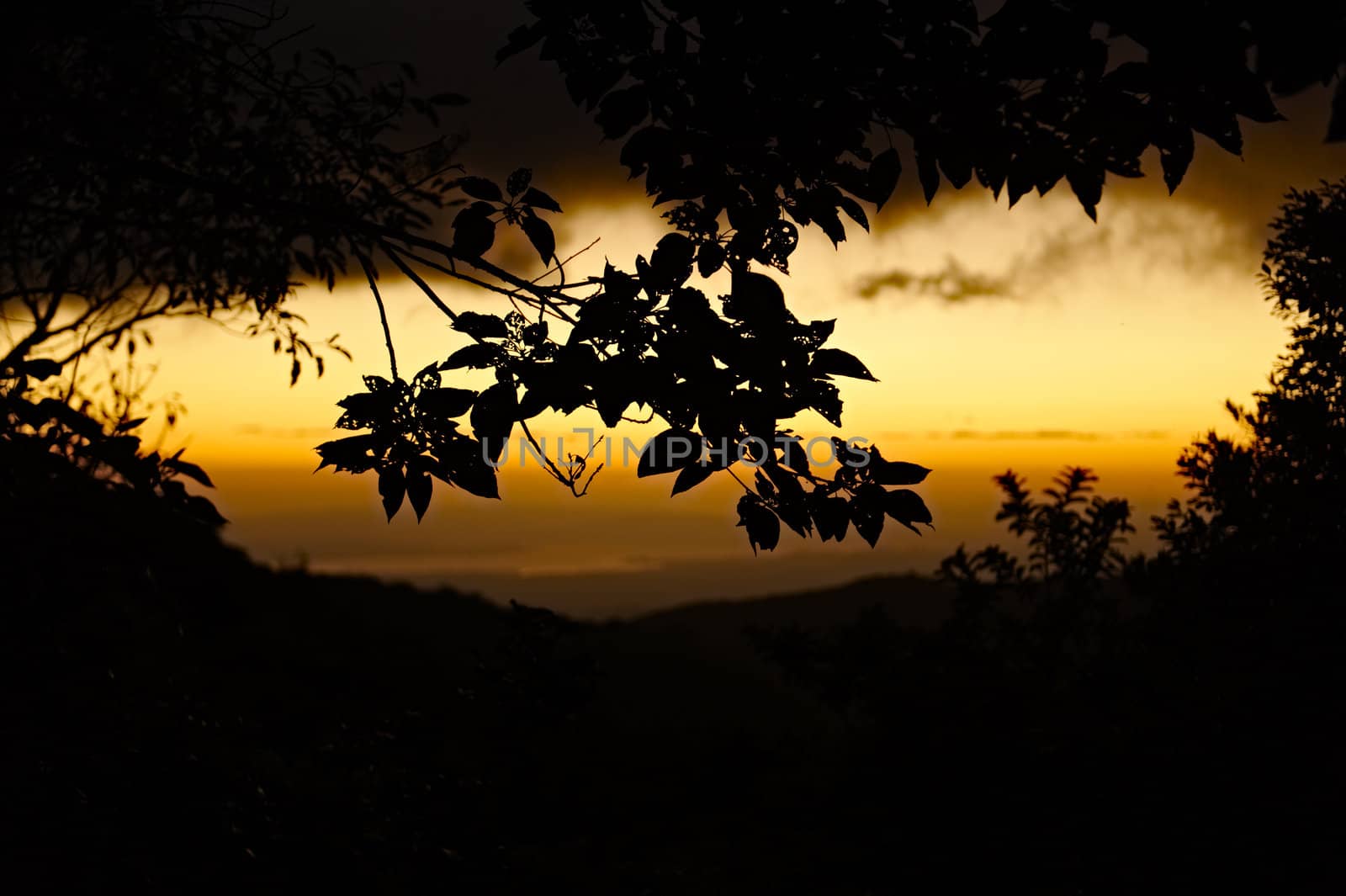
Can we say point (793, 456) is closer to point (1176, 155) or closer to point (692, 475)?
point (692, 475)

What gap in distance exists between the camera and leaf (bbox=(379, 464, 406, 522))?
10.2 feet

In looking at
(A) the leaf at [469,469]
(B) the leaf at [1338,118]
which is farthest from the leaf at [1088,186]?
(A) the leaf at [469,469]

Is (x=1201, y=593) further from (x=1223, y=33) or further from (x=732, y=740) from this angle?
(x=1223, y=33)

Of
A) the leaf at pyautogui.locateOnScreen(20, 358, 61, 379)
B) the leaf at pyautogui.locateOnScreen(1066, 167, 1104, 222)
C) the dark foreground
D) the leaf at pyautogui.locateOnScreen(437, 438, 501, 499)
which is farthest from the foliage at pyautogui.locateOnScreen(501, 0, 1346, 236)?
the dark foreground

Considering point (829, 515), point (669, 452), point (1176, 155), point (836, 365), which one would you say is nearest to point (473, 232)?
point (669, 452)

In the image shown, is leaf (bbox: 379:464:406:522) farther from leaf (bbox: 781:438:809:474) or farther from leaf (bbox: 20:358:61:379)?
leaf (bbox: 20:358:61:379)

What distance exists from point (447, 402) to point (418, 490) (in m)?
0.28

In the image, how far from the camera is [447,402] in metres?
3.07

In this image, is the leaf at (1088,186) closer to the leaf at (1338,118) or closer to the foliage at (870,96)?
the foliage at (870,96)

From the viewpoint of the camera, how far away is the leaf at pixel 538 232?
3467 millimetres

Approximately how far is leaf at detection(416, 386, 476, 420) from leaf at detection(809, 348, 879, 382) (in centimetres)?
105

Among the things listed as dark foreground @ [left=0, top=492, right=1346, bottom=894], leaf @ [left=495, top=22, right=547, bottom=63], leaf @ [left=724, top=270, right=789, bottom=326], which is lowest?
dark foreground @ [left=0, top=492, right=1346, bottom=894]

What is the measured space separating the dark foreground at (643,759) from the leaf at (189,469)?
0.99 metres

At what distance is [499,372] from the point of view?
121 inches
